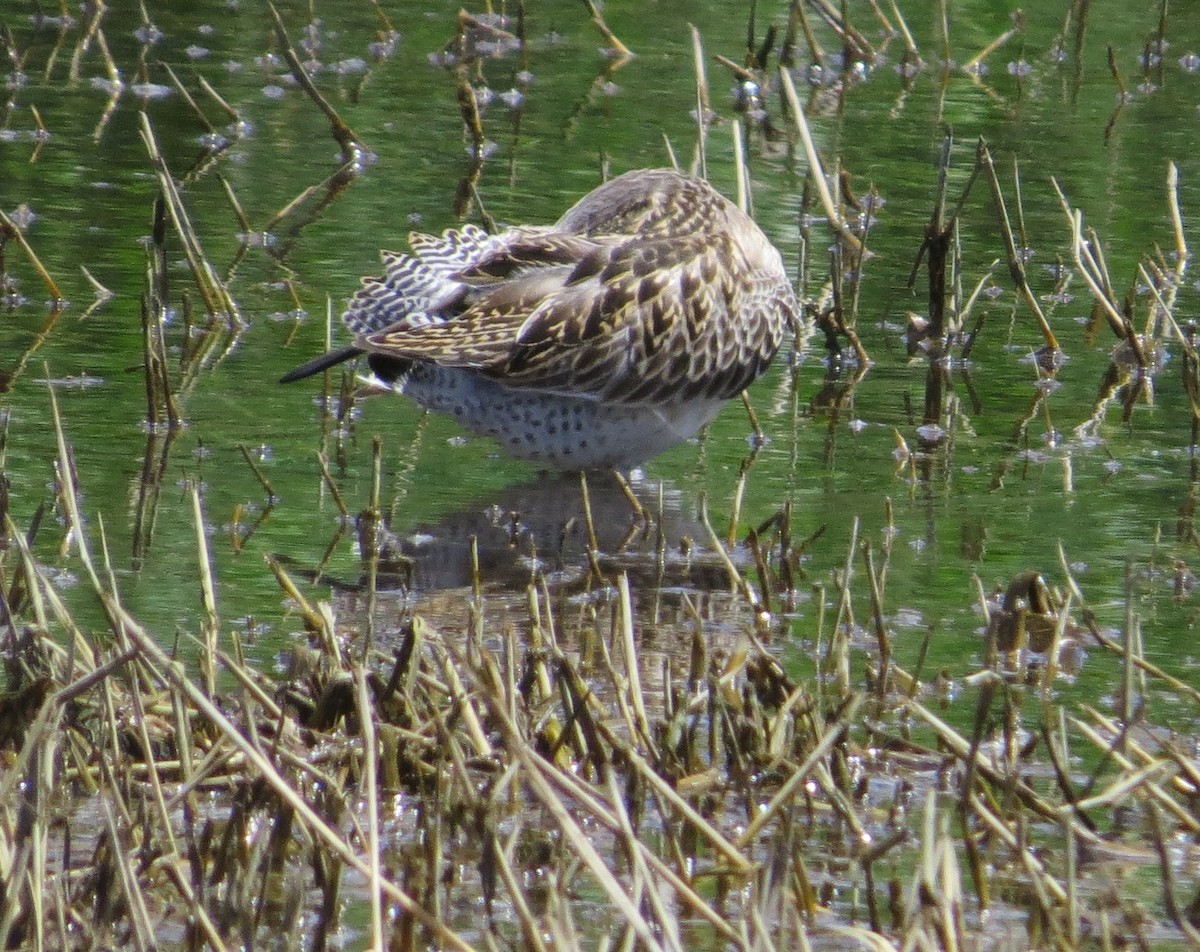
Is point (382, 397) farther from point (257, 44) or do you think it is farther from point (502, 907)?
point (257, 44)

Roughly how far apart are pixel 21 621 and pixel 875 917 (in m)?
2.29

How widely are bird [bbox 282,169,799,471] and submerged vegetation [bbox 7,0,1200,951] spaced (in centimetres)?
26

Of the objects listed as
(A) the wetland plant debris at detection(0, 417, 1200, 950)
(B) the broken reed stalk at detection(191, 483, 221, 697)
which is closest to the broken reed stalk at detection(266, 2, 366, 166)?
(A) the wetland plant debris at detection(0, 417, 1200, 950)

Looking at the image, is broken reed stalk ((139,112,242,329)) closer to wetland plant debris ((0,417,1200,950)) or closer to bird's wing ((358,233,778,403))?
bird's wing ((358,233,778,403))

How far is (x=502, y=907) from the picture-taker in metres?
3.86

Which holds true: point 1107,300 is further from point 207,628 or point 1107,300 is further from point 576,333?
point 207,628

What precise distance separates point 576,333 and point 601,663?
160 centimetres

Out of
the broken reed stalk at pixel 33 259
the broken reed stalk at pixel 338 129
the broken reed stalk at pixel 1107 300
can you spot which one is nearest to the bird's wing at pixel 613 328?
the broken reed stalk at pixel 1107 300

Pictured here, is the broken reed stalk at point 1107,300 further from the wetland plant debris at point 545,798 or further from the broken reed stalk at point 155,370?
the broken reed stalk at point 155,370

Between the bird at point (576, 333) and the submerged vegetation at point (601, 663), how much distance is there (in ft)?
0.85

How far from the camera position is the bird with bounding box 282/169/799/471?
6.49m

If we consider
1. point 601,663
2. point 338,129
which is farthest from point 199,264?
point 601,663

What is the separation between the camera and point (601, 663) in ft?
17.0

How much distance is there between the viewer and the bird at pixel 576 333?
6492 millimetres
